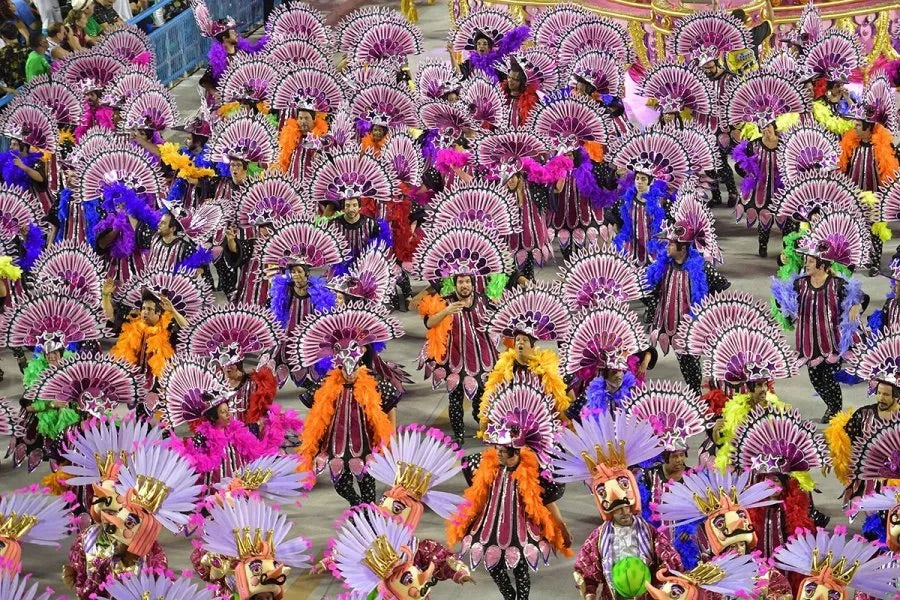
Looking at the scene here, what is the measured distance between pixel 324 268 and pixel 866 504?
753cm

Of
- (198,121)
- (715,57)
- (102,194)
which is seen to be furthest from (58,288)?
(715,57)

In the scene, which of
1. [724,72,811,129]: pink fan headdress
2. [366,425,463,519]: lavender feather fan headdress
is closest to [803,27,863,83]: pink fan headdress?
[724,72,811,129]: pink fan headdress

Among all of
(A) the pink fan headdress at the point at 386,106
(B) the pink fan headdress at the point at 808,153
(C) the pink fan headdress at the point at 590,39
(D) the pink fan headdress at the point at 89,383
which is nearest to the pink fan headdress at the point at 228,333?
(D) the pink fan headdress at the point at 89,383

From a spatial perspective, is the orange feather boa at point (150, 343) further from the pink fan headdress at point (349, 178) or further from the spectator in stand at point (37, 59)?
the spectator in stand at point (37, 59)

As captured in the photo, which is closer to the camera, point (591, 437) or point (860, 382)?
point (591, 437)

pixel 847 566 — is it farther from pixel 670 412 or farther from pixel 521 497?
pixel 521 497

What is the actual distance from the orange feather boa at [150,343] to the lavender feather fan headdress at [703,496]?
14.7 ft

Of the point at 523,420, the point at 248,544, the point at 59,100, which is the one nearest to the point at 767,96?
the point at 523,420

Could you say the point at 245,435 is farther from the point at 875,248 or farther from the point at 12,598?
the point at 875,248

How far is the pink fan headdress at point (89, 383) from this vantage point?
13.0 m

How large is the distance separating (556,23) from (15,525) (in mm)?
10116

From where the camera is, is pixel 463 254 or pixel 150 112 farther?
pixel 150 112

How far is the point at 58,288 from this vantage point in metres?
14.3

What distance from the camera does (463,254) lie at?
1410 cm
